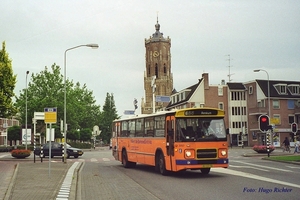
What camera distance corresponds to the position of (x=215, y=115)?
63.2 feet

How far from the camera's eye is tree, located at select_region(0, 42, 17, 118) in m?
31.3

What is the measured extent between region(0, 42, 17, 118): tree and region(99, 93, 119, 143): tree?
9110 cm

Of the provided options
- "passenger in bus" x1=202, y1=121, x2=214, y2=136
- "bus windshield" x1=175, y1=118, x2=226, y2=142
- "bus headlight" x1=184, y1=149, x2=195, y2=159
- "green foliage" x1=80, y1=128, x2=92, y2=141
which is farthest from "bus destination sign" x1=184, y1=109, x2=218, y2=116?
"green foliage" x1=80, y1=128, x2=92, y2=141

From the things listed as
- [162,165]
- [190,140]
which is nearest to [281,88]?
[162,165]

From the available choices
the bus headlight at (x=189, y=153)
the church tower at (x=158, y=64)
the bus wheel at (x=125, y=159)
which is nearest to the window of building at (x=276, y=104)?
the bus wheel at (x=125, y=159)

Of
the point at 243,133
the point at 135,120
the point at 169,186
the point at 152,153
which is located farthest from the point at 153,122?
the point at 243,133

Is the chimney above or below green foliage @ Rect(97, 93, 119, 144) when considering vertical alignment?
above

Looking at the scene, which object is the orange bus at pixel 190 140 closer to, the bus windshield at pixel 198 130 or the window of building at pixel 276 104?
the bus windshield at pixel 198 130

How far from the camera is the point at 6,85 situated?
31594 millimetres

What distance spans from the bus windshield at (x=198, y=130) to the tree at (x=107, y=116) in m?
105

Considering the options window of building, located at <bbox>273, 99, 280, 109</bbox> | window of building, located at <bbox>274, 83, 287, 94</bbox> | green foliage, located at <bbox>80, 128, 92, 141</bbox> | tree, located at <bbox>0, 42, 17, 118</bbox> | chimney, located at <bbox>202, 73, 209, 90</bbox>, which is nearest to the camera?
tree, located at <bbox>0, 42, 17, 118</bbox>

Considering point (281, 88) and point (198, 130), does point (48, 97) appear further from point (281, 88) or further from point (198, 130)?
point (198, 130)

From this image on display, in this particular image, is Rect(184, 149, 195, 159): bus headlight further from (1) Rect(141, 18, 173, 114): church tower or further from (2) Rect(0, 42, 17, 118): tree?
(1) Rect(141, 18, 173, 114): church tower

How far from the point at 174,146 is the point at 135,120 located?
6.34 m
